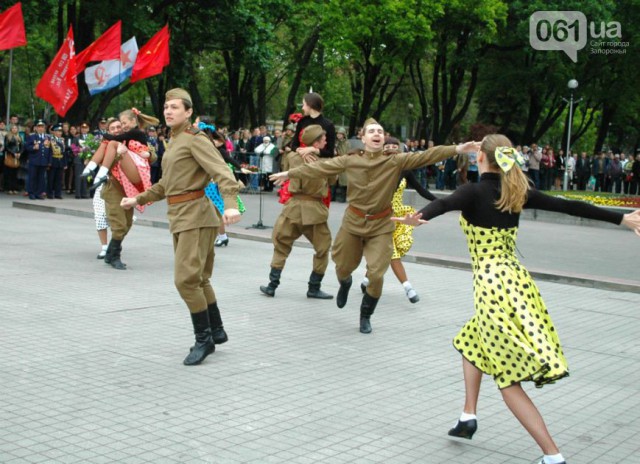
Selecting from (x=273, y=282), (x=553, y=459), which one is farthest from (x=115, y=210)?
(x=553, y=459)

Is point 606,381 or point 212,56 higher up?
point 212,56

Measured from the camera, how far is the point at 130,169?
38.6 feet

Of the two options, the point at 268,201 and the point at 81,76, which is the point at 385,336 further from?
the point at 81,76

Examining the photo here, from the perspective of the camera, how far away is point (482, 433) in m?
5.64

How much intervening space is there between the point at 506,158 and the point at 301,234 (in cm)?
533

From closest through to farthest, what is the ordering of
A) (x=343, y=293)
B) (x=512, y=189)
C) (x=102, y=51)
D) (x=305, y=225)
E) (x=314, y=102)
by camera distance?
(x=512, y=189)
(x=343, y=293)
(x=314, y=102)
(x=305, y=225)
(x=102, y=51)

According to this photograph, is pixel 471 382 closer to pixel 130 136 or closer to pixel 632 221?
pixel 632 221

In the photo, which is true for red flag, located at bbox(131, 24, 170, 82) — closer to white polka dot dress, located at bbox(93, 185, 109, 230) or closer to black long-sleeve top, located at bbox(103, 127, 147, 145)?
white polka dot dress, located at bbox(93, 185, 109, 230)

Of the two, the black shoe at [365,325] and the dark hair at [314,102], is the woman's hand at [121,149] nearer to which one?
the dark hair at [314,102]

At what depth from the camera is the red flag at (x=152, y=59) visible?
24.4 meters

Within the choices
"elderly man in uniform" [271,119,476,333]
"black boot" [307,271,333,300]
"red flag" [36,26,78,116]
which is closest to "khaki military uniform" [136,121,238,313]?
"elderly man in uniform" [271,119,476,333]

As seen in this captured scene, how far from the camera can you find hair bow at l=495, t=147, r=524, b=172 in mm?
5086

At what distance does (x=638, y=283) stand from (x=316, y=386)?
270 inches

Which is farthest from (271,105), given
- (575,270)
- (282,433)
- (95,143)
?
Answer: (282,433)
